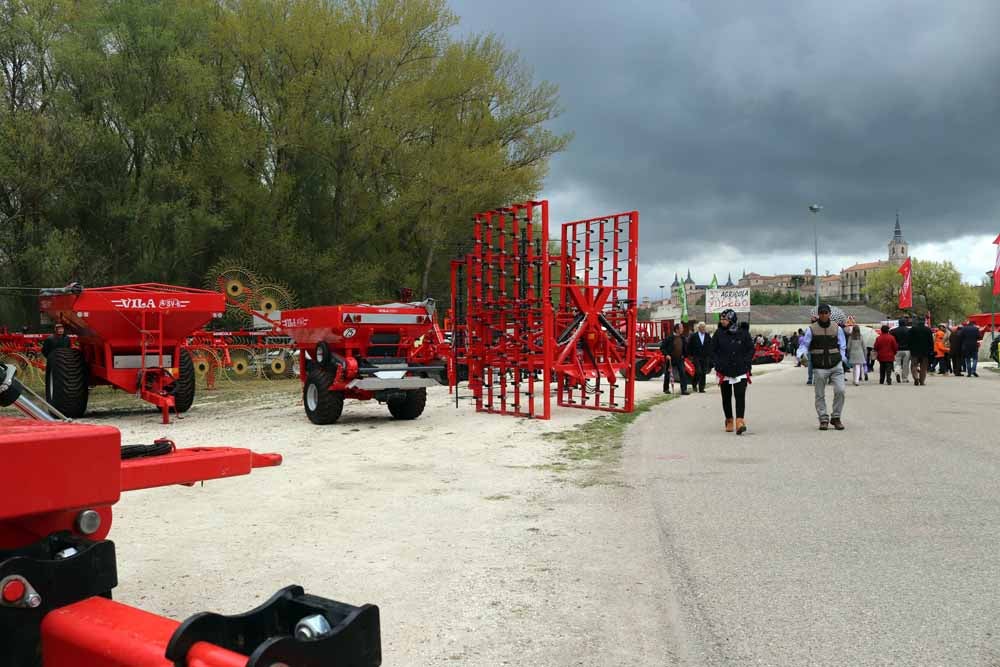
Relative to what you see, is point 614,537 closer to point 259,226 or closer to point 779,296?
point 259,226

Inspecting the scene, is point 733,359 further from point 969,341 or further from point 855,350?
point 969,341

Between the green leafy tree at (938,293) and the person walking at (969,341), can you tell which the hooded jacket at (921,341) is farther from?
the green leafy tree at (938,293)

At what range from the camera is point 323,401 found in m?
13.6

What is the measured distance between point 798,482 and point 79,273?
22.8 metres

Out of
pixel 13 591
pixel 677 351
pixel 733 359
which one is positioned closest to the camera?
pixel 13 591

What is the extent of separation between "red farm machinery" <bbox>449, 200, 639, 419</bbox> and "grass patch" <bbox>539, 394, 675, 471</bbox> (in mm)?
831

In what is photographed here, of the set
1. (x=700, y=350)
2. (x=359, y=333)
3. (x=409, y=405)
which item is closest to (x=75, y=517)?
(x=359, y=333)

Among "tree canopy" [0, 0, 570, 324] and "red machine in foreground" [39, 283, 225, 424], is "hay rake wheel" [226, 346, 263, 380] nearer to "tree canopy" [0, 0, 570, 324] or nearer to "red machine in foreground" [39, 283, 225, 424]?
"tree canopy" [0, 0, 570, 324]

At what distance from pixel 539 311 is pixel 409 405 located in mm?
2825

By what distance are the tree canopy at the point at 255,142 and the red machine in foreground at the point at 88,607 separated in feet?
79.2

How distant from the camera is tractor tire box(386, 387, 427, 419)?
47.6 feet

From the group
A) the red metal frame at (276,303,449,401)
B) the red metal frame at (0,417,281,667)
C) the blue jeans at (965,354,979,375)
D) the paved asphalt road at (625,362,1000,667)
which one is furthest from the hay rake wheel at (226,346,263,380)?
the blue jeans at (965,354,979,375)

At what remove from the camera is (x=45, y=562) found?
2301 millimetres

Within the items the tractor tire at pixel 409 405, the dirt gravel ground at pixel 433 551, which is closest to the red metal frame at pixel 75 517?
the dirt gravel ground at pixel 433 551
